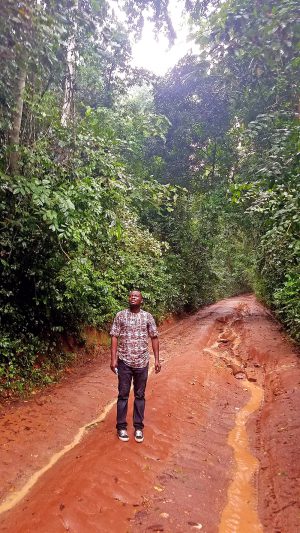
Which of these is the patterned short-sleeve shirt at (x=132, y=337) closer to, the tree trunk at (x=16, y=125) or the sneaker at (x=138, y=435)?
the sneaker at (x=138, y=435)

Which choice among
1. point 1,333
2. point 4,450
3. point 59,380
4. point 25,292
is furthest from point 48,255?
point 4,450

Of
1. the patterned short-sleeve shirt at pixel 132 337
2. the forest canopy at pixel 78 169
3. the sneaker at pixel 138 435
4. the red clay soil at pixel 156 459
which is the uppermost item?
the forest canopy at pixel 78 169

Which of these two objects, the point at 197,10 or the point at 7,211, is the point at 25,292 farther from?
the point at 197,10

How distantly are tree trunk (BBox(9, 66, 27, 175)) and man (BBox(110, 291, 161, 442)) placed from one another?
3499mm

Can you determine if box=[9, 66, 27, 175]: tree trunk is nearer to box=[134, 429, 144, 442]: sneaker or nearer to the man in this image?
the man

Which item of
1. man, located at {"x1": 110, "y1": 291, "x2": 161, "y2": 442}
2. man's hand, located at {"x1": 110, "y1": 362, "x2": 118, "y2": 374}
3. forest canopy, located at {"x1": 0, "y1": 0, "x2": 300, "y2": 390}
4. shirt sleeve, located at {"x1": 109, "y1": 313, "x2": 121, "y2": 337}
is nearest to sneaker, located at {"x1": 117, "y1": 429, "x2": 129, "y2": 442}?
man, located at {"x1": 110, "y1": 291, "x2": 161, "y2": 442}

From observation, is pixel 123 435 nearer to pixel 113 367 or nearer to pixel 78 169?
pixel 113 367

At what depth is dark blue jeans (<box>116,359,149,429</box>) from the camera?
5.57 meters

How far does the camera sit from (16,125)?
285 inches

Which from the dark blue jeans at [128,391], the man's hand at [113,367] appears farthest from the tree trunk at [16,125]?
the dark blue jeans at [128,391]

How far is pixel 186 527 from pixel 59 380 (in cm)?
528

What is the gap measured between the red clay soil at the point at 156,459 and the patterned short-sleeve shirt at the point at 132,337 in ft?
3.81

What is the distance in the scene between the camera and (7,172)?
23.4ft

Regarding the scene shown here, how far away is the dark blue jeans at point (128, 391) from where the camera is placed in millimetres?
5570
